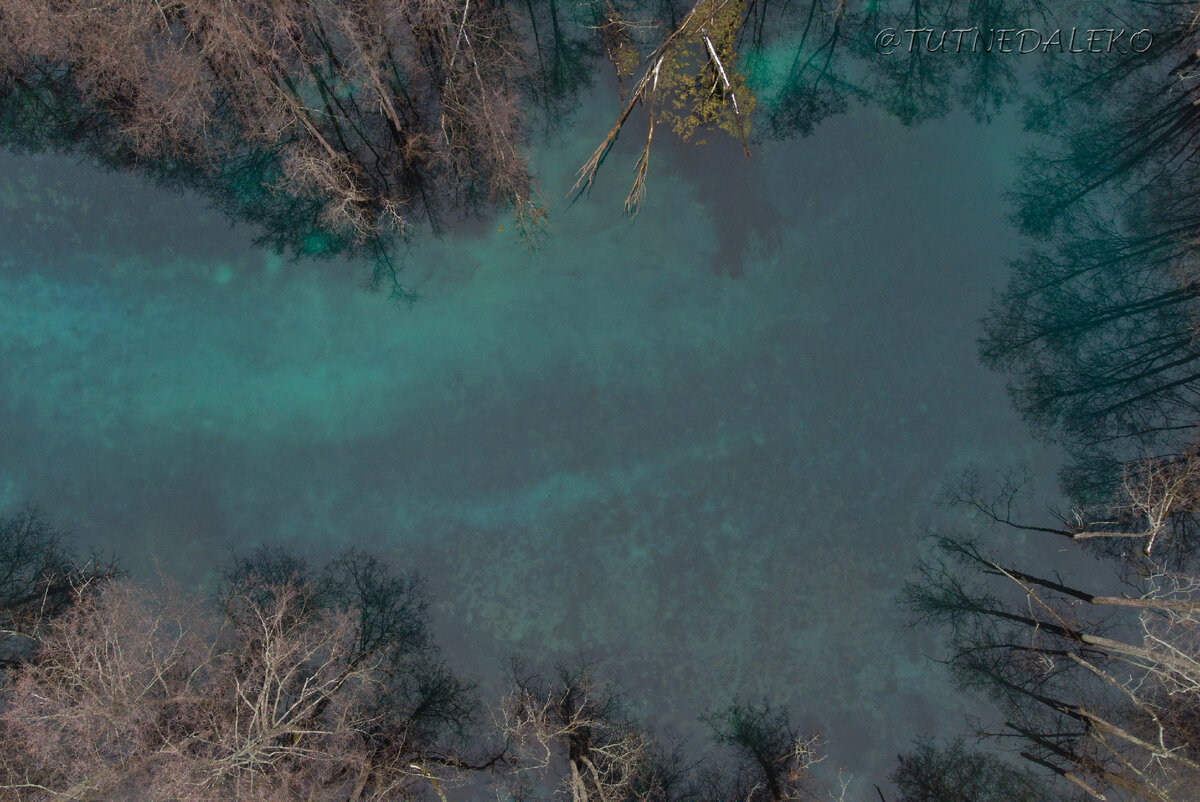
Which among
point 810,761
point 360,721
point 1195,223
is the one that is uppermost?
point 1195,223

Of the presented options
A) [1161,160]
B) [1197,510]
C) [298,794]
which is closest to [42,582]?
[298,794]

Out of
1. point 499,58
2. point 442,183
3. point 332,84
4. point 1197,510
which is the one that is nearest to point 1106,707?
point 1197,510

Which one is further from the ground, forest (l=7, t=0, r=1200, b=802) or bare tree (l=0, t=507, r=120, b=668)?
forest (l=7, t=0, r=1200, b=802)

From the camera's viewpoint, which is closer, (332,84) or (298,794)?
(298,794)

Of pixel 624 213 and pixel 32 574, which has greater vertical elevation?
pixel 624 213

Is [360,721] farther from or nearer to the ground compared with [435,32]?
nearer to the ground

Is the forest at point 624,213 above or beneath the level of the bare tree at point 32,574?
above

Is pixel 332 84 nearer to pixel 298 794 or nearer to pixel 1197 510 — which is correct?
pixel 298 794
